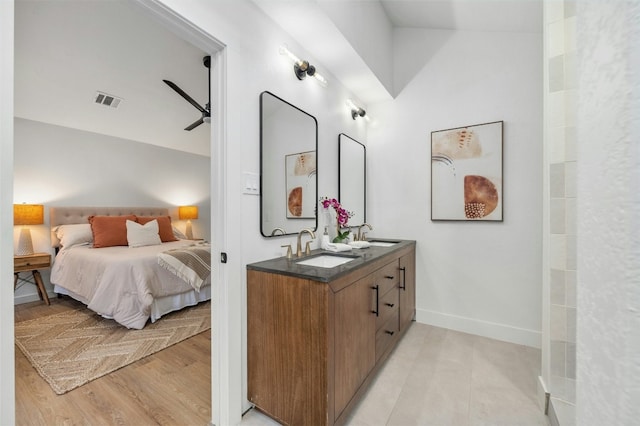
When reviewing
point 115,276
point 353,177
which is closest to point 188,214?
point 115,276

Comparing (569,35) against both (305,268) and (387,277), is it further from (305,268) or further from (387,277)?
(305,268)

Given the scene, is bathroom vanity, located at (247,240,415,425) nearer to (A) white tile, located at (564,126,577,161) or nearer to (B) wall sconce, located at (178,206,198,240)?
(A) white tile, located at (564,126,577,161)

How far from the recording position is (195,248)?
328 centimetres

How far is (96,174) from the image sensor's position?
399 centimetres

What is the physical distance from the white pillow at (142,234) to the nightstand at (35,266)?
83 cm

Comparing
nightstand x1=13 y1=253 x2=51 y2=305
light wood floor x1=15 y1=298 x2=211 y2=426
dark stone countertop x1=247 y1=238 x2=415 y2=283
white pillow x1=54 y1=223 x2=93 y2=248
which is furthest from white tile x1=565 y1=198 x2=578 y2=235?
white pillow x1=54 y1=223 x2=93 y2=248

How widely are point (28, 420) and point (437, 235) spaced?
10.4 ft

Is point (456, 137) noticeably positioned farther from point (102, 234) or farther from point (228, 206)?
point (102, 234)

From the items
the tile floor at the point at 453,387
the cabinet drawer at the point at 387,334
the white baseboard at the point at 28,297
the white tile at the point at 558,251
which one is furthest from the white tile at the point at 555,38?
the white baseboard at the point at 28,297

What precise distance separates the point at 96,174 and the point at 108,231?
1000 millimetres

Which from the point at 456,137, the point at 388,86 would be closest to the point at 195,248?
the point at 388,86

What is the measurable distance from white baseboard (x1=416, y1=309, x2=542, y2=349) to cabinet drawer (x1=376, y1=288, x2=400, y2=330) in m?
0.72

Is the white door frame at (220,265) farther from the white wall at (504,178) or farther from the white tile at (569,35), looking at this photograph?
the white wall at (504,178)

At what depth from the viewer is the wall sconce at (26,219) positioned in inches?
123
